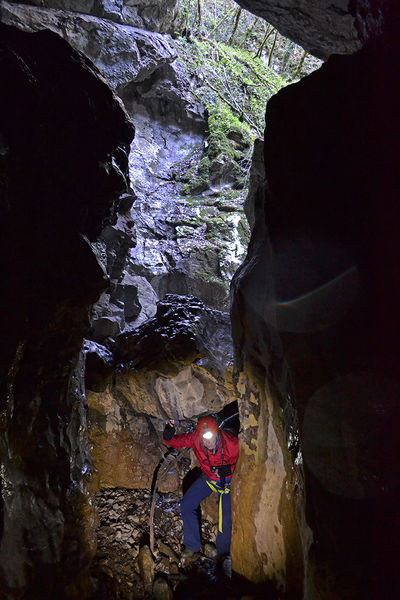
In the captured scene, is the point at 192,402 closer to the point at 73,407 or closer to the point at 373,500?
the point at 73,407

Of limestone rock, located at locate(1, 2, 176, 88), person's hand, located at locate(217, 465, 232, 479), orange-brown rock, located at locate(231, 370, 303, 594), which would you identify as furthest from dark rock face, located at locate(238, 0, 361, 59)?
limestone rock, located at locate(1, 2, 176, 88)

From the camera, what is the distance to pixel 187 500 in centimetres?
511

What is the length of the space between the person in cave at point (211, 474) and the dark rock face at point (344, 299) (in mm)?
2316

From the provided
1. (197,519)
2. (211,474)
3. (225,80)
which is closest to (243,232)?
(225,80)

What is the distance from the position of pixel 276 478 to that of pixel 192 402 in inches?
103

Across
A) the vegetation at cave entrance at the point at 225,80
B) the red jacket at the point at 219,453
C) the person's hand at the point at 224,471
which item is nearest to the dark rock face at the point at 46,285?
the red jacket at the point at 219,453

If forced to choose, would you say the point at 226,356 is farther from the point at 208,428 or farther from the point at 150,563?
the point at 150,563

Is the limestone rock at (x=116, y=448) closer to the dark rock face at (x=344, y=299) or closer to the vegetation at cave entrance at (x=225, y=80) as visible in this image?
the dark rock face at (x=344, y=299)

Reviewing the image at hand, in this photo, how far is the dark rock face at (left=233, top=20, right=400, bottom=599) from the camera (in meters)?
1.78

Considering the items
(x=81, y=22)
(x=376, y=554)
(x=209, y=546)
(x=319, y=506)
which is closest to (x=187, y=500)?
(x=209, y=546)

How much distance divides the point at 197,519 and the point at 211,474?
95 centimetres

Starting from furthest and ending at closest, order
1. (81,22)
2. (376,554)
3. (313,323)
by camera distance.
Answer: (81,22) < (313,323) < (376,554)

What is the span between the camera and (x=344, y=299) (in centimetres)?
219

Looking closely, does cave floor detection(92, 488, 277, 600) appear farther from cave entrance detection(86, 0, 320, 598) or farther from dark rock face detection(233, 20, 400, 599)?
dark rock face detection(233, 20, 400, 599)
